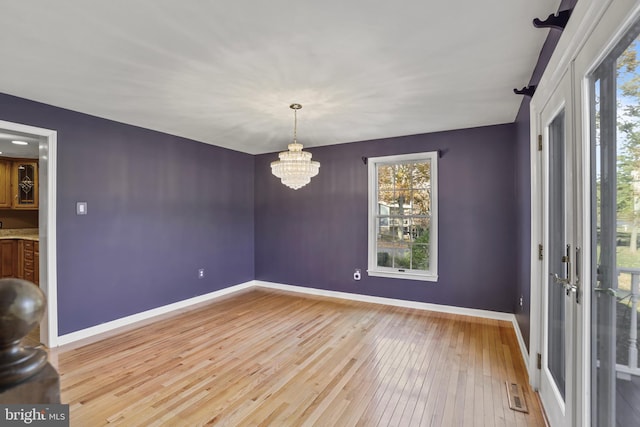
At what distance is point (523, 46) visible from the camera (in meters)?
2.06

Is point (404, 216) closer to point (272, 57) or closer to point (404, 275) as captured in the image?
point (404, 275)

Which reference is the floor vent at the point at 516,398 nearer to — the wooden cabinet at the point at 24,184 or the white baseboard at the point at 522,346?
the white baseboard at the point at 522,346

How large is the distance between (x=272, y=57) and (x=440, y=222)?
10.1 feet

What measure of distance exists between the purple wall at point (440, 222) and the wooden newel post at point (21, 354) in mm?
4220

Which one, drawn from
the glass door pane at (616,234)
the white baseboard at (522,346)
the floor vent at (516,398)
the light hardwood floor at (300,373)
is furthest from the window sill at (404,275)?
the glass door pane at (616,234)

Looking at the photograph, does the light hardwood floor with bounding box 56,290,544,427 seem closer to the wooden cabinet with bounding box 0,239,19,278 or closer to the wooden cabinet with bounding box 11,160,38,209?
the wooden cabinet with bounding box 0,239,19,278

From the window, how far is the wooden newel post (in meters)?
4.27

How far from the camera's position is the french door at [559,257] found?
4.88ft

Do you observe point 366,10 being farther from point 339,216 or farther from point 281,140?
point 339,216

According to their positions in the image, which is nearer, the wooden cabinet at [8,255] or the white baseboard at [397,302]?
the white baseboard at [397,302]

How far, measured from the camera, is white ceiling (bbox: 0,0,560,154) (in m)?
1.73

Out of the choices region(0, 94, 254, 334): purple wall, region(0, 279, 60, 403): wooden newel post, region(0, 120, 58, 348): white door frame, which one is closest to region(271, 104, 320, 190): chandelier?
region(0, 94, 254, 334): purple wall

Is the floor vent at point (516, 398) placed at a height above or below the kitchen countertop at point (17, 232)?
below

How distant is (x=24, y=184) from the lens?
536 centimetres
